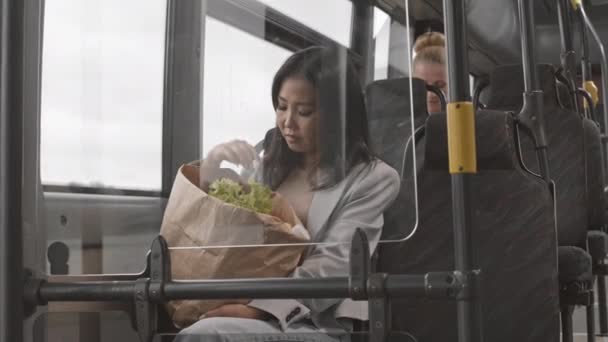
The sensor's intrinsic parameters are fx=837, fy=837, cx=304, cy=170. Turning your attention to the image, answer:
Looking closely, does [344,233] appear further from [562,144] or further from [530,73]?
[562,144]

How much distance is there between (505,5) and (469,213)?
6.96m

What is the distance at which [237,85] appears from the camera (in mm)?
1458

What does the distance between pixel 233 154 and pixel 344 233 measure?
0.24m

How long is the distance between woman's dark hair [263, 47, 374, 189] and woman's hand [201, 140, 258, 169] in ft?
0.09

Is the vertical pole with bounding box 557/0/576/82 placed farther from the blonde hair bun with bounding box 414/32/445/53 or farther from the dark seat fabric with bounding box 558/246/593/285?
the blonde hair bun with bounding box 414/32/445/53

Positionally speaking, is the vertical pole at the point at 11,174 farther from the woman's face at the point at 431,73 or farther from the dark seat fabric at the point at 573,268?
the dark seat fabric at the point at 573,268

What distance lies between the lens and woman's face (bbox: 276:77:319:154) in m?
1.43

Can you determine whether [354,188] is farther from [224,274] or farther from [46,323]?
[46,323]

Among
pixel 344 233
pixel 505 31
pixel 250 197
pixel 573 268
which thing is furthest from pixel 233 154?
pixel 505 31

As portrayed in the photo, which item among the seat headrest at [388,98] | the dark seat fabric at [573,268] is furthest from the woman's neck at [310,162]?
the dark seat fabric at [573,268]

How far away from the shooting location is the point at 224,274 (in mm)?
1443

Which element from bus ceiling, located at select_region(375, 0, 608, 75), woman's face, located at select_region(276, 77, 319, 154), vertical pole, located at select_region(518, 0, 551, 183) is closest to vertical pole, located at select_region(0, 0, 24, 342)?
woman's face, located at select_region(276, 77, 319, 154)

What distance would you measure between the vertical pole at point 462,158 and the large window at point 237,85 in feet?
0.97

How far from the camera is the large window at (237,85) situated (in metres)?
1.45
